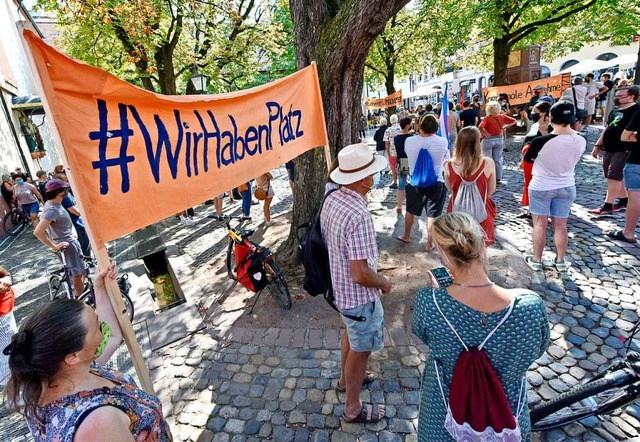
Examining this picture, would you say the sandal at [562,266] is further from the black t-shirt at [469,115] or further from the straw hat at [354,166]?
the black t-shirt at [469,115]

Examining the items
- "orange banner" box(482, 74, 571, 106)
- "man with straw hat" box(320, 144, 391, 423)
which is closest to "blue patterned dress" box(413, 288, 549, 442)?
"man with straw hat" box(320, 144, 391, 423)

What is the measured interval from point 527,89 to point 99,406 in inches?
590

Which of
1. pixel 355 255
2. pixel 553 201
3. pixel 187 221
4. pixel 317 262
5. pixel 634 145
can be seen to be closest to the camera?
pixel 355 255

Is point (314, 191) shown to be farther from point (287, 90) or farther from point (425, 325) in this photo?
point (425, 325)

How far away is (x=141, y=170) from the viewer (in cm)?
229

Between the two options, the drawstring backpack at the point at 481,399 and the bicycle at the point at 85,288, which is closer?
the drawstring backpack at the point at 481,399

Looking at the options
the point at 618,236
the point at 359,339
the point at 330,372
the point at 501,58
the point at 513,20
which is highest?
the point at 513,20

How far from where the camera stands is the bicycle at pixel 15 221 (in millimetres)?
10953

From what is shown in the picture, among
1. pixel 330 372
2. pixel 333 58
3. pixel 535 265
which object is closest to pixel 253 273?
pixel 330 372

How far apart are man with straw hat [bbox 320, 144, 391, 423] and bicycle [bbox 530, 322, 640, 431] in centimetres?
121

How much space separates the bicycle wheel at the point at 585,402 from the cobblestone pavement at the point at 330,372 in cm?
13

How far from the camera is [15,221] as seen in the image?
452 inches

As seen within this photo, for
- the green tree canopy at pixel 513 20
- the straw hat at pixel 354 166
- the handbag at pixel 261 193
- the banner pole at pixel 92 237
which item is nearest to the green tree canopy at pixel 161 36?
the handbag at pixel 261 193

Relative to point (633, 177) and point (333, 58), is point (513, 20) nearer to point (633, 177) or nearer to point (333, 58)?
point (633, 177)
